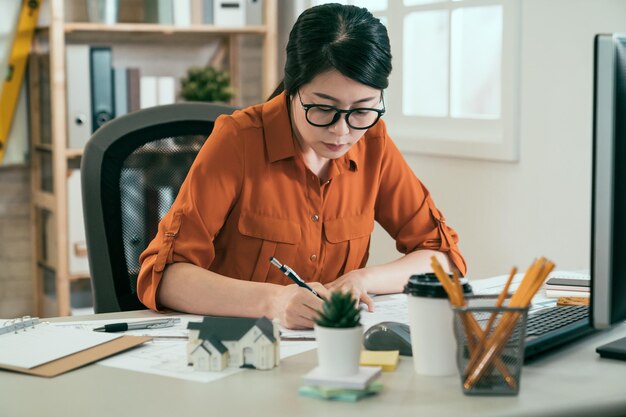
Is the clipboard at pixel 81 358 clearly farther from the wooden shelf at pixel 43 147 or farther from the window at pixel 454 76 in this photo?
the wooden shelf at pixel 43 147

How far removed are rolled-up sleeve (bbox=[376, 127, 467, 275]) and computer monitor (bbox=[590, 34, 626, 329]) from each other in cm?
78

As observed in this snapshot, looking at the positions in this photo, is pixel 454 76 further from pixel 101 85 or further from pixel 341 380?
pixel 341 380

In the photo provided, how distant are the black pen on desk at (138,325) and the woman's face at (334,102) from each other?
0.45 m

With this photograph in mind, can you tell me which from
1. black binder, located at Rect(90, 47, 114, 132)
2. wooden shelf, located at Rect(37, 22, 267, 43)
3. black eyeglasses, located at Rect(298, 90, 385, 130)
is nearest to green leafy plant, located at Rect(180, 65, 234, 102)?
wooden shelf, located at Rect(37, 22, 267, 43)

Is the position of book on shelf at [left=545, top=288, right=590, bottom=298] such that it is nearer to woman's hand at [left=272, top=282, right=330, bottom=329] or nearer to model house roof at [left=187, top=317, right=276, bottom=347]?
woman's hand at [left=272, top=282, right=330, bottom=329]

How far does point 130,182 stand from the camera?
6.35 feet

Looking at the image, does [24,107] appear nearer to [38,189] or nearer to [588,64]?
[38,189]

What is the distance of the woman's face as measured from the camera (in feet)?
5.47

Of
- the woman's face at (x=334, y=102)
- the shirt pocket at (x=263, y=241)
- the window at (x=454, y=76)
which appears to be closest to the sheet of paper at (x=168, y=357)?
the shirt pocket at (x=263, y=241)

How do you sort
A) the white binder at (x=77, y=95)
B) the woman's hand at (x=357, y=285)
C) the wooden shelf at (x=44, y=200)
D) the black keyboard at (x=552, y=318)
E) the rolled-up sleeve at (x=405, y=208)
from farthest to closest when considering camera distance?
the wooden shelf at (x=44, y=200)
the white binder at (x=77, y=95)
the rolled-up sleeve at (x=405, y=208)
the woman's hand at (x=357, y=285)
the black keyboard at (x=552, y=318)

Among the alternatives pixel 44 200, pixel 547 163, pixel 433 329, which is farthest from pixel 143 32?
pixel 433 329

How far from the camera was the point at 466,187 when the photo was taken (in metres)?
2.92

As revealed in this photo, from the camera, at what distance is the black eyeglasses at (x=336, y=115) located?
1672 millimetres

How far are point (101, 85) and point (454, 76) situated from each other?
138cm
